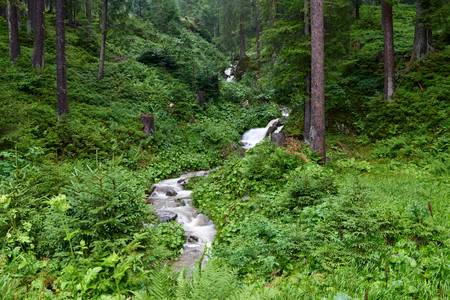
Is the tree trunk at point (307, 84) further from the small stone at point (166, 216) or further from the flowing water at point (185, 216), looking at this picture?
the small stone at point (166, 216)

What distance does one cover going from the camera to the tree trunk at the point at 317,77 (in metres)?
11.9

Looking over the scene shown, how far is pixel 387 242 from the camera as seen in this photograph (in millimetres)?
5992

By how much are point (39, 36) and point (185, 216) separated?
1512 centimetres

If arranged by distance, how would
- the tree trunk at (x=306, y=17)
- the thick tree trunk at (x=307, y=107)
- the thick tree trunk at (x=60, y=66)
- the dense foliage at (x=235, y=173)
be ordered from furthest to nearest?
the thick tree trunk at (x=60, y=66) < the thick tree trunk at (x=307, y=107) < the tree trunk at (x=306, y=17) < the dense foliage at (x=235, y=173)

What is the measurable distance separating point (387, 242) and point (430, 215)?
1.35 metres

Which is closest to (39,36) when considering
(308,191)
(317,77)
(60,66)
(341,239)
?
(60,66)

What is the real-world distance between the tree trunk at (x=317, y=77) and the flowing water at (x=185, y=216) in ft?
14.9

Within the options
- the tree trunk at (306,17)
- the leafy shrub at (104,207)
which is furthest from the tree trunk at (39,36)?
the leafy shrub at (104,207)

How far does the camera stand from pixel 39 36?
2008 cm

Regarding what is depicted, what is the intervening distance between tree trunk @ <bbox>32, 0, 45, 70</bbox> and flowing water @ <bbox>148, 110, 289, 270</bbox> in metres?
11.5

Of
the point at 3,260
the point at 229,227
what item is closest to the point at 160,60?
the point at 229,227

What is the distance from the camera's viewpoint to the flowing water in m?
8.43

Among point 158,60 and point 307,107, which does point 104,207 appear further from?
point 158,60

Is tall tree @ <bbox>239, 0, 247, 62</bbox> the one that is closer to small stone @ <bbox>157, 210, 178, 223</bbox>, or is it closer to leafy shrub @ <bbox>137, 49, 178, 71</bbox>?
leafy shrub @ <bbox>137, 49, 178, 71</bbox>
